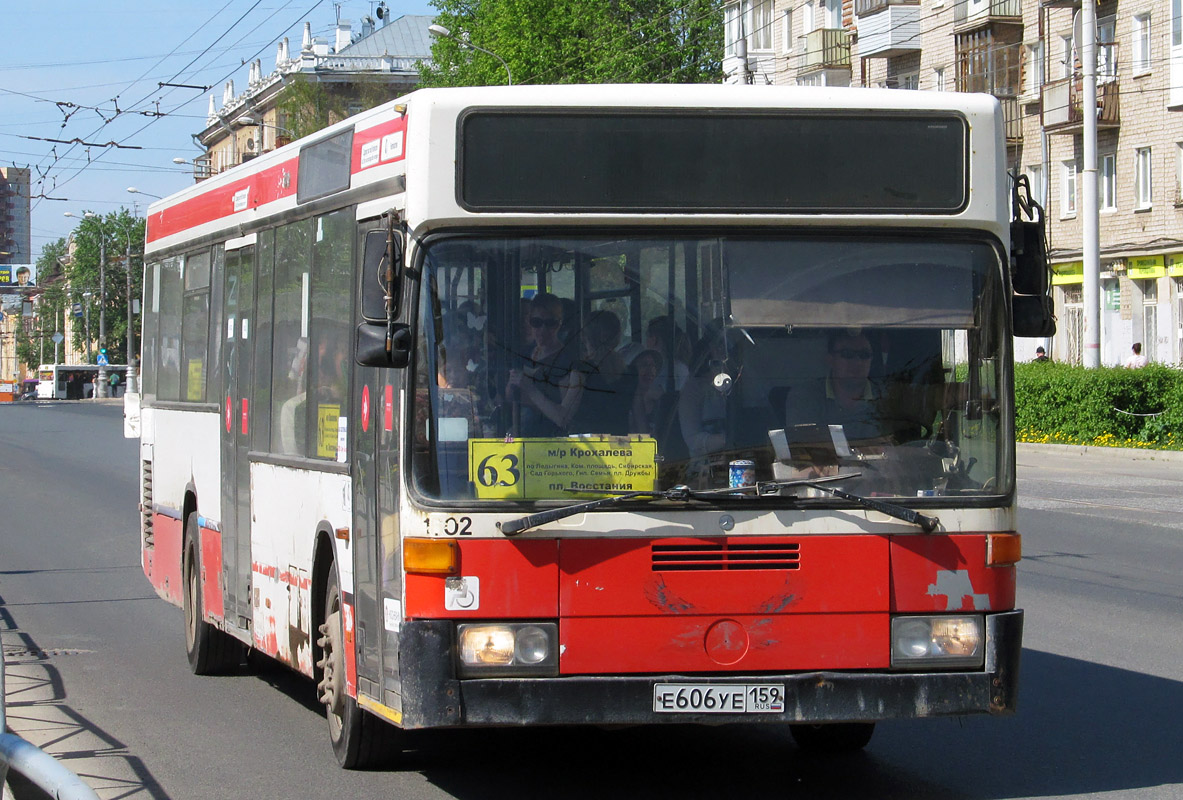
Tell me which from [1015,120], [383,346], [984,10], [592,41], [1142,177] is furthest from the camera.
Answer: [592,41]

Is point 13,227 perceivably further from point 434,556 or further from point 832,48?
point 434,556

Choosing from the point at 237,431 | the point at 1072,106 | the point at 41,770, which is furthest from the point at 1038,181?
the point at 41,770

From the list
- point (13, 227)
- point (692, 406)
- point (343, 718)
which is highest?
point (13, 227)

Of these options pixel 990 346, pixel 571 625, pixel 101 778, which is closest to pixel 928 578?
pixel 990 346

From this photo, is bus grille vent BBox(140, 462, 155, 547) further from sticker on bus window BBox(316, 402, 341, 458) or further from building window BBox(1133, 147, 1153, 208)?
building window BBox(1133, 147, 1153, 208)

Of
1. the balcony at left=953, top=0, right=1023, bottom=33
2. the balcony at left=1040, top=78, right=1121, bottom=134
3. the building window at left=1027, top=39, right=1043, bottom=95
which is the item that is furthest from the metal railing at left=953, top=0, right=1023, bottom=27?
the balcony at left=1040, top=78, right=1121, bottom=134

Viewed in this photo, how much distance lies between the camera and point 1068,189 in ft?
150

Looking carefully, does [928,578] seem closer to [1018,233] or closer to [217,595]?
[1018,233]

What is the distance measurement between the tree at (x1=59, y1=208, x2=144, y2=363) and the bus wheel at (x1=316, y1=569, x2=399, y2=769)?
111889 mm

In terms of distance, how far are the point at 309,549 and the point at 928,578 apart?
9.25ft

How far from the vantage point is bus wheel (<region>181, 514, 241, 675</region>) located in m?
9.73

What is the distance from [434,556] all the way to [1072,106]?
40.2m

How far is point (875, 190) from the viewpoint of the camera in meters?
6.13

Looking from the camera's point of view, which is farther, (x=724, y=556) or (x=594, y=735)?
(x=594, y=735)
